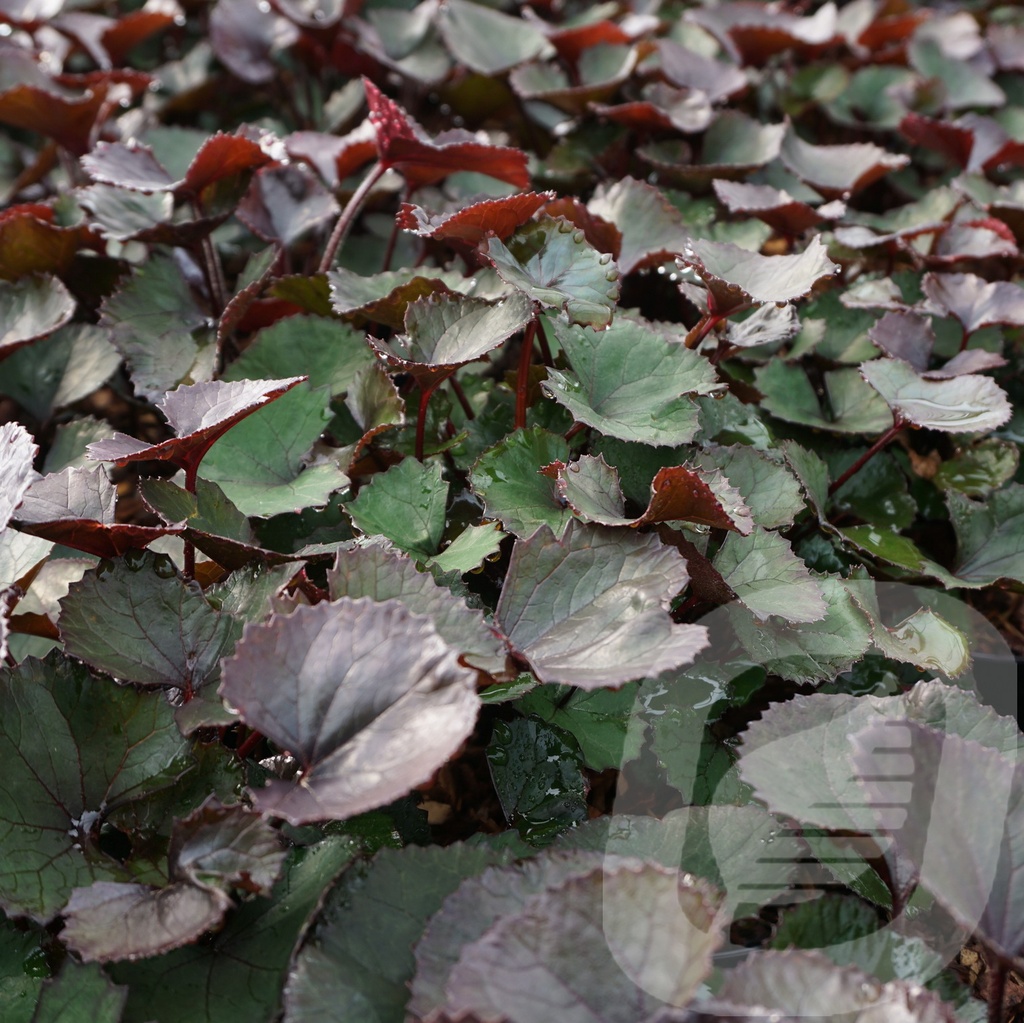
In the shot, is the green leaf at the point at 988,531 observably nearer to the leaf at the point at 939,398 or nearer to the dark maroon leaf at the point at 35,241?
the leaf at the point at 939,398

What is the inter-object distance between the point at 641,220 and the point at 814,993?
3.40 ft

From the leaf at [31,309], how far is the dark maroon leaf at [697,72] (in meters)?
1.12

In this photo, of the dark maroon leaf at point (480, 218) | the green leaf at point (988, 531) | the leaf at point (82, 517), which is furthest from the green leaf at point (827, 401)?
the leaf at point (82, 517)

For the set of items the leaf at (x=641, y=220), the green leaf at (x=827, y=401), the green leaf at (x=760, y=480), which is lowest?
the green leaf at (x=827, y=401)

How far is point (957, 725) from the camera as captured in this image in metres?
0.88

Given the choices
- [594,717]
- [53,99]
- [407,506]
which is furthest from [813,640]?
[53,99]

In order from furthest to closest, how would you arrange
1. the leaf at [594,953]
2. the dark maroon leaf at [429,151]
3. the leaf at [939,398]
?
the dark maroon leaf at [429,151] < the leaf at [939,398] < the leaf at [594,953]

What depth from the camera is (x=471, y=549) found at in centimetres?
96

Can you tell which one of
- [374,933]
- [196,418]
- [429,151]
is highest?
[429,151]

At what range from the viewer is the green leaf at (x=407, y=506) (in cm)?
102

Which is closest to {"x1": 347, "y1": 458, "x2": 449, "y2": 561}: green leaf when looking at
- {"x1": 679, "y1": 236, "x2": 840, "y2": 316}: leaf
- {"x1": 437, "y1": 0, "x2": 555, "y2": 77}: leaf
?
{"x1": 679, "y1": 236, "x2": 840, "y2": 316}: leaf

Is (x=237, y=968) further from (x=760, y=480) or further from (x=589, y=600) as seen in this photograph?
(x=760, y=480)

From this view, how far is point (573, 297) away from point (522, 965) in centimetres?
65

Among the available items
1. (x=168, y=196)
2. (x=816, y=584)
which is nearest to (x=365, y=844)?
(x=816, y=584)
